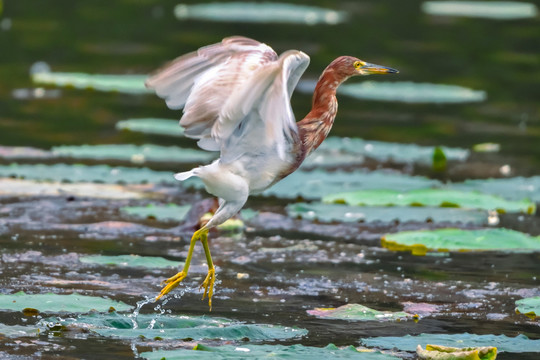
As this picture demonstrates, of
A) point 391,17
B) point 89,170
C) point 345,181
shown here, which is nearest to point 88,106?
point 89,170

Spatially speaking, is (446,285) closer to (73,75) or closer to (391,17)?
(73,75)

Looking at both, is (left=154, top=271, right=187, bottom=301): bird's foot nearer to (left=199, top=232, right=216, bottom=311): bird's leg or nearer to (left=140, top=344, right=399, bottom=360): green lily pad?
(left=199, top=232, right=216, bottom=311): bird's leg

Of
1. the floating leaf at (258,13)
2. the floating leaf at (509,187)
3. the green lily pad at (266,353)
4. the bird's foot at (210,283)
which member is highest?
the floating leaf at (258,13)

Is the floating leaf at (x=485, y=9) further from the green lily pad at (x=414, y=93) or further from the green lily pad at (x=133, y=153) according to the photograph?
the green lily pad at (x=133, y=153)

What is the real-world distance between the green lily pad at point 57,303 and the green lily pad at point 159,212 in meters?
2.73

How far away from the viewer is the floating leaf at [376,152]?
12602mm

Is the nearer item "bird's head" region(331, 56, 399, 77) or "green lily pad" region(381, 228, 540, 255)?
"bird's head" region(331, 56, 399, 77)

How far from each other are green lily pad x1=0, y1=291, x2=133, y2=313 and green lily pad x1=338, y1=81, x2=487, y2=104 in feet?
33.5

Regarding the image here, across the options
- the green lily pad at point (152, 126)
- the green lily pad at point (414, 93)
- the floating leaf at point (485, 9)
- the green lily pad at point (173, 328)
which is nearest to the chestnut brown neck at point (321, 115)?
the green lily pad at point (173, 328)

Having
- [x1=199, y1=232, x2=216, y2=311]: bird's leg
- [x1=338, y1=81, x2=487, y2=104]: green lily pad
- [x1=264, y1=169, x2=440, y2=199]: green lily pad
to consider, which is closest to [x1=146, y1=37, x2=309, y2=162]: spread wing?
[x1=199, y1=232, x2=216, y2=311]: bird's leg

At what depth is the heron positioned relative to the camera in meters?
6.55

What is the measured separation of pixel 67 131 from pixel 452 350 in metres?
8.63

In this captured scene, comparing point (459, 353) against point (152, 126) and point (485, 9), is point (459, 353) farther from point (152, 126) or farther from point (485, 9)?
point (485, 9)

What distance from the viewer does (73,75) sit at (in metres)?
16.6
